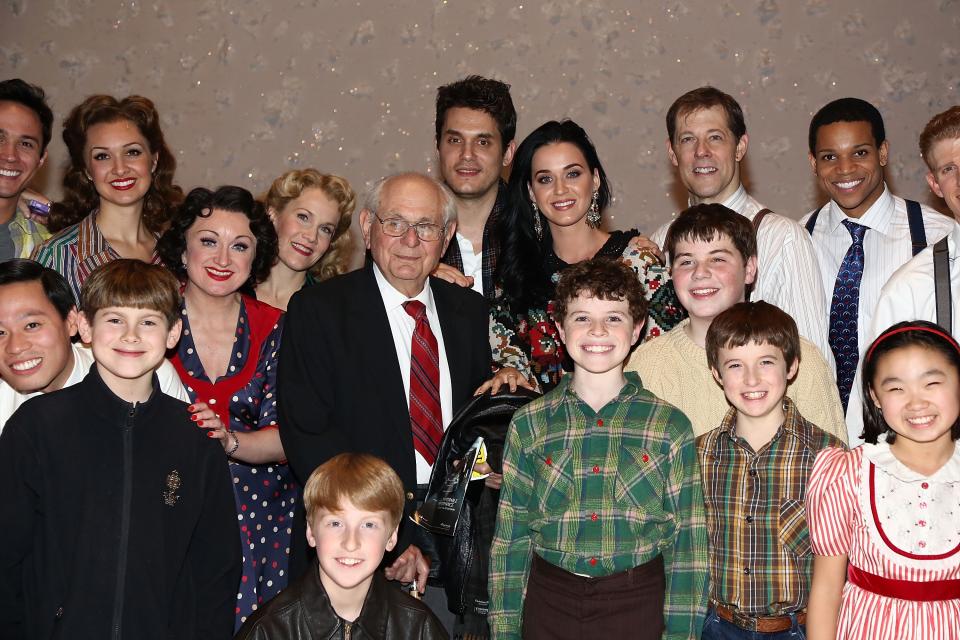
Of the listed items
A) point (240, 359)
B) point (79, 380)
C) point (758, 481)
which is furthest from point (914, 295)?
point (79, 380)

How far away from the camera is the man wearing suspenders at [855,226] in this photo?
3816mm

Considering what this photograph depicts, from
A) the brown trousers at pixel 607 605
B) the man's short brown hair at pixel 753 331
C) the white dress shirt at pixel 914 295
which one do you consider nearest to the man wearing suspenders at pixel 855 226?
the white dress shirt at pixel 914 295

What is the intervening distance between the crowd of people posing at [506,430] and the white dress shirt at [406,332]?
0.03 ft

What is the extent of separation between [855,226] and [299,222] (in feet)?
7.01

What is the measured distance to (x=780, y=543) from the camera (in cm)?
269

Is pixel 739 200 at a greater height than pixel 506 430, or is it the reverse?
pixel 739 200

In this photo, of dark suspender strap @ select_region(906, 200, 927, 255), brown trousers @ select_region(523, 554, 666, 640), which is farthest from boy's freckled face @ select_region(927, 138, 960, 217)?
brown trousers @ select_region(523, 554, 666, 640)

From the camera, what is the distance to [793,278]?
3.46m

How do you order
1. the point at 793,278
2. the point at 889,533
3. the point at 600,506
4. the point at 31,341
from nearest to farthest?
1. the point at 889,533
2. the point at 600,506
3. the point at 31,341
4. the point at 793,278

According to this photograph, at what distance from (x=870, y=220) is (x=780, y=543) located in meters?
1.78

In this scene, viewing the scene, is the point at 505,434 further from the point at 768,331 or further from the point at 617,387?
the point at 768,331

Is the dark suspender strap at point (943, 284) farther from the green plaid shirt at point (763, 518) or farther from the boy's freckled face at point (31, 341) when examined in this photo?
the boy's freckled face at point (31, 341)

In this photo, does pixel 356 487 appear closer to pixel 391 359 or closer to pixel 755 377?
pixel 391 359

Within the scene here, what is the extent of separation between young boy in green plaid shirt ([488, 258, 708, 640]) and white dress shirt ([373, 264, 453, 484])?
1.49 ft
